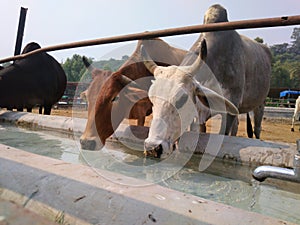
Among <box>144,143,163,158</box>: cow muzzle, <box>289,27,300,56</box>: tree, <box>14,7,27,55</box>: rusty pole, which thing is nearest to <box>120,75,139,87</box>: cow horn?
<box>144,143,163,158</box>: cow muzzle

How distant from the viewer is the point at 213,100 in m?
2.73

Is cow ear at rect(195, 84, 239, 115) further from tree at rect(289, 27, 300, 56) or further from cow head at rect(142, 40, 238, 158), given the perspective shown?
tree at rect(289, 27, 300, 56)

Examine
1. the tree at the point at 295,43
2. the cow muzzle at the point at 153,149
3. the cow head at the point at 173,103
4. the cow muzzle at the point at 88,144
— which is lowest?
the cow muzzle at the point at 88,144

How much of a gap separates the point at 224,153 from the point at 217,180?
416mm

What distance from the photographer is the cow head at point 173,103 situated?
224cm

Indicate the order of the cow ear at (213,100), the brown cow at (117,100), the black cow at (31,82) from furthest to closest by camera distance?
the black cow at (31,82)
the brown cow at (117,100)
the cow ear at (213,100)

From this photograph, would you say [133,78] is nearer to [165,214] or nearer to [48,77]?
[165,214]

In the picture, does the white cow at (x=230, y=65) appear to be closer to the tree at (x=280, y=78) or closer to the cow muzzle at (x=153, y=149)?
the cow muzzle at (x=153, y=149)

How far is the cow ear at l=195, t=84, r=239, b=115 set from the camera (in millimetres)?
2635

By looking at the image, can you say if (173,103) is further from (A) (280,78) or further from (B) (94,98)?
(A) (280,78)

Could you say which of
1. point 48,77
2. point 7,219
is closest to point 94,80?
point 7,219

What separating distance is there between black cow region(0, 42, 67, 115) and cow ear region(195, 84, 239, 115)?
181 inches

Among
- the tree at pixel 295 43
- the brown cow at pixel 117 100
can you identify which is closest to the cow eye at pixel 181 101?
the brown cow at pixel 117 100

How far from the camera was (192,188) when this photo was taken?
2055 mm
